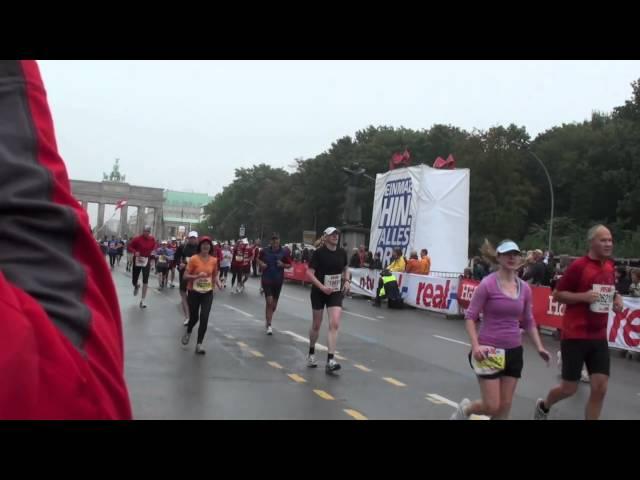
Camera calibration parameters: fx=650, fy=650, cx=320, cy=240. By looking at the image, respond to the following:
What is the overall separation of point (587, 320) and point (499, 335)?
3.74ft

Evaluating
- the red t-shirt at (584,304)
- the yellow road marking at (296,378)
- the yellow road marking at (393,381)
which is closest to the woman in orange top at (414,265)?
the yellow road marking at (393,381)

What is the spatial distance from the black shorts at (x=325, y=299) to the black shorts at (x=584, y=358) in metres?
3.94

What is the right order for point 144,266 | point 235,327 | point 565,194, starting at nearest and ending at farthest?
1. point 235,327
2. point 144,266
3. point 565,194

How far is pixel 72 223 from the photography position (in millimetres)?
755

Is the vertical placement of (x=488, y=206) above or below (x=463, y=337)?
above

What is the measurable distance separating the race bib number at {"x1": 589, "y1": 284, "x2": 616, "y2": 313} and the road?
4.48 ft

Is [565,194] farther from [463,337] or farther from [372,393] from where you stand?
[372,393]

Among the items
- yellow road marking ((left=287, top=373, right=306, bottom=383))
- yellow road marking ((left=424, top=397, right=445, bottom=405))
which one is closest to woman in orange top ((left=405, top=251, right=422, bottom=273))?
yellow road marking ((left=287, top=373, right=306, bottom=383))

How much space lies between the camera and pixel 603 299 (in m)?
6.02

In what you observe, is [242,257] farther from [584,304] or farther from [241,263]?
[584,304]

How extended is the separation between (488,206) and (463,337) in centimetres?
4279
